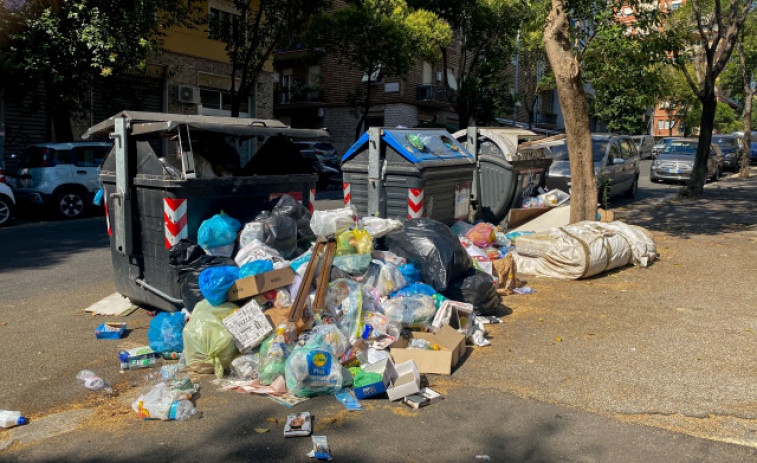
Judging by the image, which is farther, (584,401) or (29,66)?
(29,66)

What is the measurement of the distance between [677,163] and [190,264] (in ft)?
61.8

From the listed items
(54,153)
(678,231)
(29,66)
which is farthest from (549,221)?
(29,66)

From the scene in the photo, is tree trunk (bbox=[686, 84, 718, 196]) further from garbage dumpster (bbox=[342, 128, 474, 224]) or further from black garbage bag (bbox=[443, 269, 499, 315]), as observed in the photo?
black garbage bag (bbox=[443, 269, 499, 315])

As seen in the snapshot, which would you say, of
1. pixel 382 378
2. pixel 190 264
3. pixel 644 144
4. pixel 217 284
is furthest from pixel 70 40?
pixel 644 144

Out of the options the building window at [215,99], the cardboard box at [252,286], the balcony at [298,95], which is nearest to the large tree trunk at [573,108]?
the cardboard box at [252,286]

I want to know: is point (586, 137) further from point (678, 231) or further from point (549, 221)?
point (678, 231)

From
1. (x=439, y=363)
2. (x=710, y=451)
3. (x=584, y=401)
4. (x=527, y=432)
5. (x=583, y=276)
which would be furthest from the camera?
(x=583, y=276)

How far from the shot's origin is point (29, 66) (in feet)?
43.6

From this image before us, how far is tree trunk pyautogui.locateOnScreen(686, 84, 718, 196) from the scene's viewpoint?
14.8m

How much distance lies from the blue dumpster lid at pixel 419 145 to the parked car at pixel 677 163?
13.2m

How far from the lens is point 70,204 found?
12766mm

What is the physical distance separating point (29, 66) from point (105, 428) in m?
12.0

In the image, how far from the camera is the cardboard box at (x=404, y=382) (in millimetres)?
4039

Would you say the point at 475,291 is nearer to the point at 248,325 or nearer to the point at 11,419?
the point at 248,325
